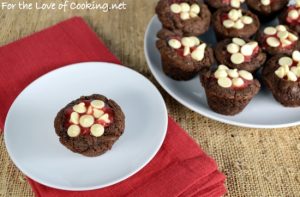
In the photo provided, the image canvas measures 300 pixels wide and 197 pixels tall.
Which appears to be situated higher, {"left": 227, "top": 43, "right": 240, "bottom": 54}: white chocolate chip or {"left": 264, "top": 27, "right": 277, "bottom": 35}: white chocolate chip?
{"left": 227, "top": 43, "right": 240, "bottom": 54}: white chocolate chip

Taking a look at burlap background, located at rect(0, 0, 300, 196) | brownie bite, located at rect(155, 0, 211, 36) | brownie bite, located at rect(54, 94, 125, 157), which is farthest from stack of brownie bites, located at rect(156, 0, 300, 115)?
brownie bite, located at rect(54, 94, 125, 157)

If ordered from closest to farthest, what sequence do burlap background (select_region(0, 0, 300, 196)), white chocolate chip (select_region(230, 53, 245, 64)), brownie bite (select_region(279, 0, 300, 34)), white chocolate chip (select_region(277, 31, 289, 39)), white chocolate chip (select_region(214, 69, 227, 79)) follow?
burlap background (select_region(0, 0, 300, 196))
white chocolate chip (select_region(214, 69, 227, 79))
white chocolate chip (select_region(230, 53, 245, 64))
white chocolate chip (select_region(277, 31, 289, 39))
brownie bite (select_region(279, 0, 300, 34))

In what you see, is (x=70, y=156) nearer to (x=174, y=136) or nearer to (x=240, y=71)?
(x=174, y=136)

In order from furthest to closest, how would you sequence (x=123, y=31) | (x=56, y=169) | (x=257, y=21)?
(x=123, y=31) → (x=257, y=21) → (x=56, y=169)

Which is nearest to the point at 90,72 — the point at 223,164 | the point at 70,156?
the point at 70,156

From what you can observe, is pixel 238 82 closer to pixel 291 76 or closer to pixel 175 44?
pixel 291 76

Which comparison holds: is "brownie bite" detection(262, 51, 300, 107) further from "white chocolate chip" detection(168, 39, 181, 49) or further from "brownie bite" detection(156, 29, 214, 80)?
"white chocolate chip" detection(168, 39, 181, 49)

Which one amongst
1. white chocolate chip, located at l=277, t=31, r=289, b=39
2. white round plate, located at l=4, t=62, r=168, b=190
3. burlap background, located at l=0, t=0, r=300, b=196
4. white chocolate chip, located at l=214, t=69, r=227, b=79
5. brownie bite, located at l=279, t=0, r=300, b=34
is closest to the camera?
white round plate, located at l=4, t=62, r=168, b=190

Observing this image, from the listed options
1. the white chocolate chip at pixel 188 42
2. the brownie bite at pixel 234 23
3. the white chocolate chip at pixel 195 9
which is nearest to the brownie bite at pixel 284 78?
the brownie bite at pixel 234 23
